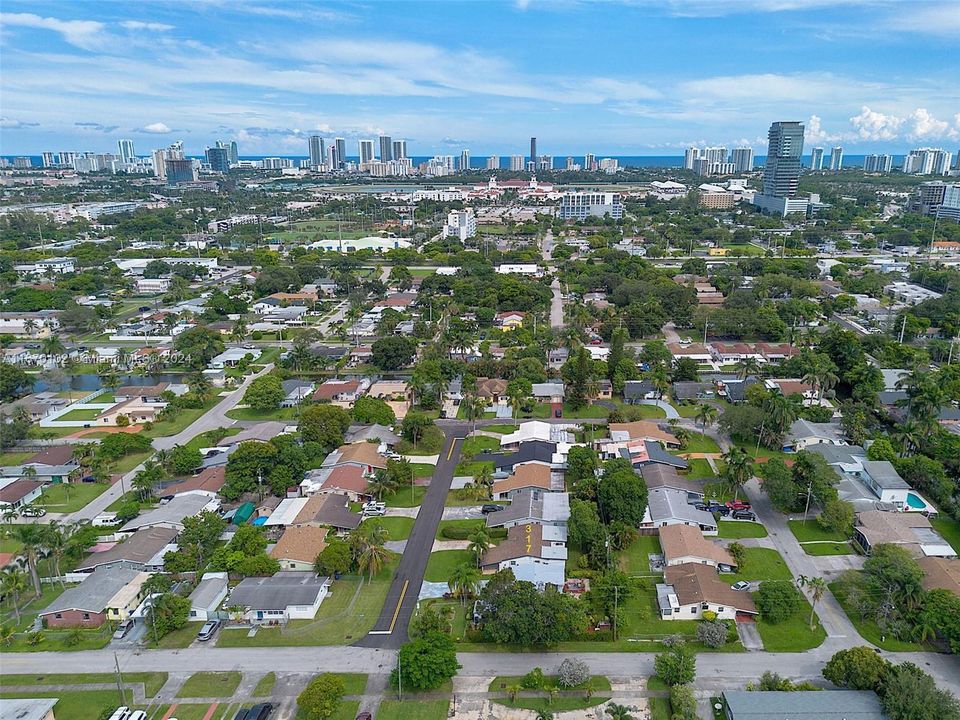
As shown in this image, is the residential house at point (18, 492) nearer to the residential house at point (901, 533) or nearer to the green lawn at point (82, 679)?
the green lawn at point (82, 679)

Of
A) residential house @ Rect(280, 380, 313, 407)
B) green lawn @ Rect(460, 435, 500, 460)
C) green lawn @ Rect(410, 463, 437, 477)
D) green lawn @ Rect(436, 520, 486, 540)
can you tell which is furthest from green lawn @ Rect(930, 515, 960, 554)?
residential house @ Rect(280, 380, 313, 407)

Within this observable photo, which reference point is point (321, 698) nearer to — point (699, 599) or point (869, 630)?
point (699, 599)

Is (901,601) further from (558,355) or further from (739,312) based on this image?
(739,312)

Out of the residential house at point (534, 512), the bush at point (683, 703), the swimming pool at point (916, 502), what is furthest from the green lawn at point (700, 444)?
the bush at point (683, 703)

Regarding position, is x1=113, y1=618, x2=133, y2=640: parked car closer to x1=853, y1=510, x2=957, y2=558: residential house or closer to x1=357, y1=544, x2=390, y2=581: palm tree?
x1=357, y1=544, x2=390, y2=581: palm tree

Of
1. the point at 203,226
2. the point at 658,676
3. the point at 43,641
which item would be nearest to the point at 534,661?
the point at 658,676
